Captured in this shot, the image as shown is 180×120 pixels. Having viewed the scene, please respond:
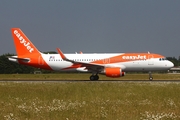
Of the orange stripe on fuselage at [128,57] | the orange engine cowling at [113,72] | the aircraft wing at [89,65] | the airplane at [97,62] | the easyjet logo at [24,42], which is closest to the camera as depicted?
the orange engine cowling at [113,72]

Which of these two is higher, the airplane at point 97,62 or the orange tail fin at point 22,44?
the orange tail fin at point 22,44

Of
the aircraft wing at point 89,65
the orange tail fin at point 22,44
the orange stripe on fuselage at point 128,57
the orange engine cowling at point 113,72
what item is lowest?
the orange engine cowling at point 113,72

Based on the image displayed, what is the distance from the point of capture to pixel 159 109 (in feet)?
42.7

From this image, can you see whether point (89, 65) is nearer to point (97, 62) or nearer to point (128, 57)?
point (97, 62)

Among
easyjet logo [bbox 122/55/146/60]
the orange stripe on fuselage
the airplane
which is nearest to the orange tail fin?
the airplane

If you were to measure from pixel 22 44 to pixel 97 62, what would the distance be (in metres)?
10.6

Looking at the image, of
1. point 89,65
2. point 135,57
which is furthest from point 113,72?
point 135,57

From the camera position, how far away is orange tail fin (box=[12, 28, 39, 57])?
4516 cm

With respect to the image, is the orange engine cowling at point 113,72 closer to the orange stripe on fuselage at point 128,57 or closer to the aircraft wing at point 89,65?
the aircraft wing at point 89,65

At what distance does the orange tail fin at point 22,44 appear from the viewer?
148 ft

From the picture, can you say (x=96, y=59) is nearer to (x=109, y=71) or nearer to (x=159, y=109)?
(x=109, y=71)

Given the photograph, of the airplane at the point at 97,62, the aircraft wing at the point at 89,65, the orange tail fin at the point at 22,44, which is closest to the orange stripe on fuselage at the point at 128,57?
the airplane at the point at 97,62

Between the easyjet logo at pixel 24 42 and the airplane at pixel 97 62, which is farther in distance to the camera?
the easyjet logo at pixel 24 42

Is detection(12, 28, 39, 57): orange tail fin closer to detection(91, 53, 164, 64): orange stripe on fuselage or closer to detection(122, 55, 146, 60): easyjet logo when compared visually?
detection(91, 53, 164, 64): orange stripe on fuselage
